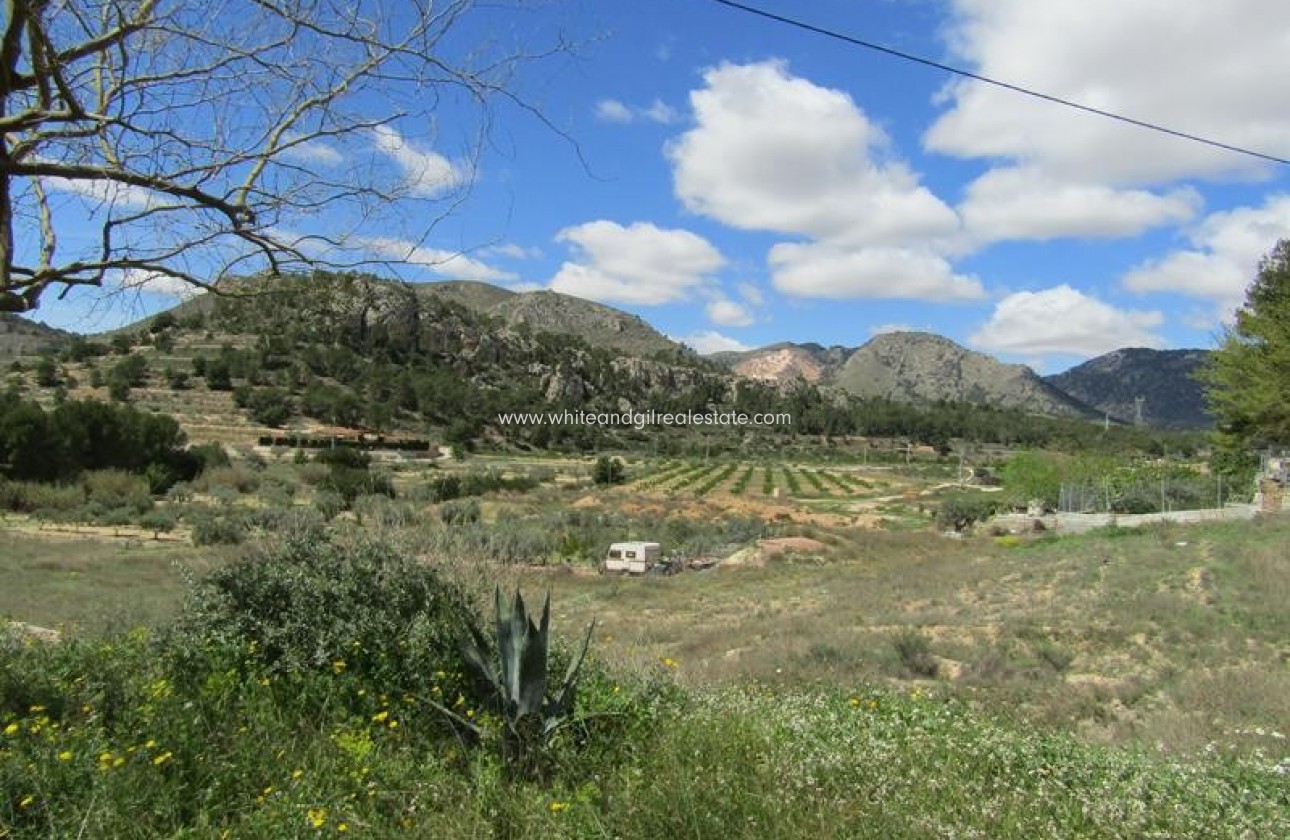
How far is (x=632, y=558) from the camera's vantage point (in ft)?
106

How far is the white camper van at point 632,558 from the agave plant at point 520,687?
26.9 meters

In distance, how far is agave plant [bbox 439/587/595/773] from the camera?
4.44 metres

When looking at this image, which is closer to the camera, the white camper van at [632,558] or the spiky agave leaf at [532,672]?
the spiky agave leaf at [532,672]

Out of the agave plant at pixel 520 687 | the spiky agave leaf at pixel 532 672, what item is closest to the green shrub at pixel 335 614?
the agave plant at pixel 520 687

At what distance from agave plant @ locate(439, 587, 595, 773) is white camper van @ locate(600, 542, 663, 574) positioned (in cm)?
2688

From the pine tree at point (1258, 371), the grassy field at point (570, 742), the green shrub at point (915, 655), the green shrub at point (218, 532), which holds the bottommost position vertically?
the green shrub at point (218, 532)

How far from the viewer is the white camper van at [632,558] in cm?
3189

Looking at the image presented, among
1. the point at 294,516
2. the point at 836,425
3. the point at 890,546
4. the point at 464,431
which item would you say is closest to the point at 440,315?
the point at 464,431

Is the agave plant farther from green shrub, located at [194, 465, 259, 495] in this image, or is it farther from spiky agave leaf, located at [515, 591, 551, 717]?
green shrub, located at [194, 465, 259, 495]

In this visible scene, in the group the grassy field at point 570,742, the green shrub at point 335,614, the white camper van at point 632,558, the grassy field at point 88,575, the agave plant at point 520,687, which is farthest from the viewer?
the white camper van at point 632,558

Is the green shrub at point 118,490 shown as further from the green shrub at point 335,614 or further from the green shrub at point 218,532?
the green shrub at point 335,614

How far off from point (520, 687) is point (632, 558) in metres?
27.9

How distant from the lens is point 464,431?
9694cm

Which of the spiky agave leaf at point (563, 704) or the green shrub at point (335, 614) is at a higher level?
the green shrub at point (335, 614)
